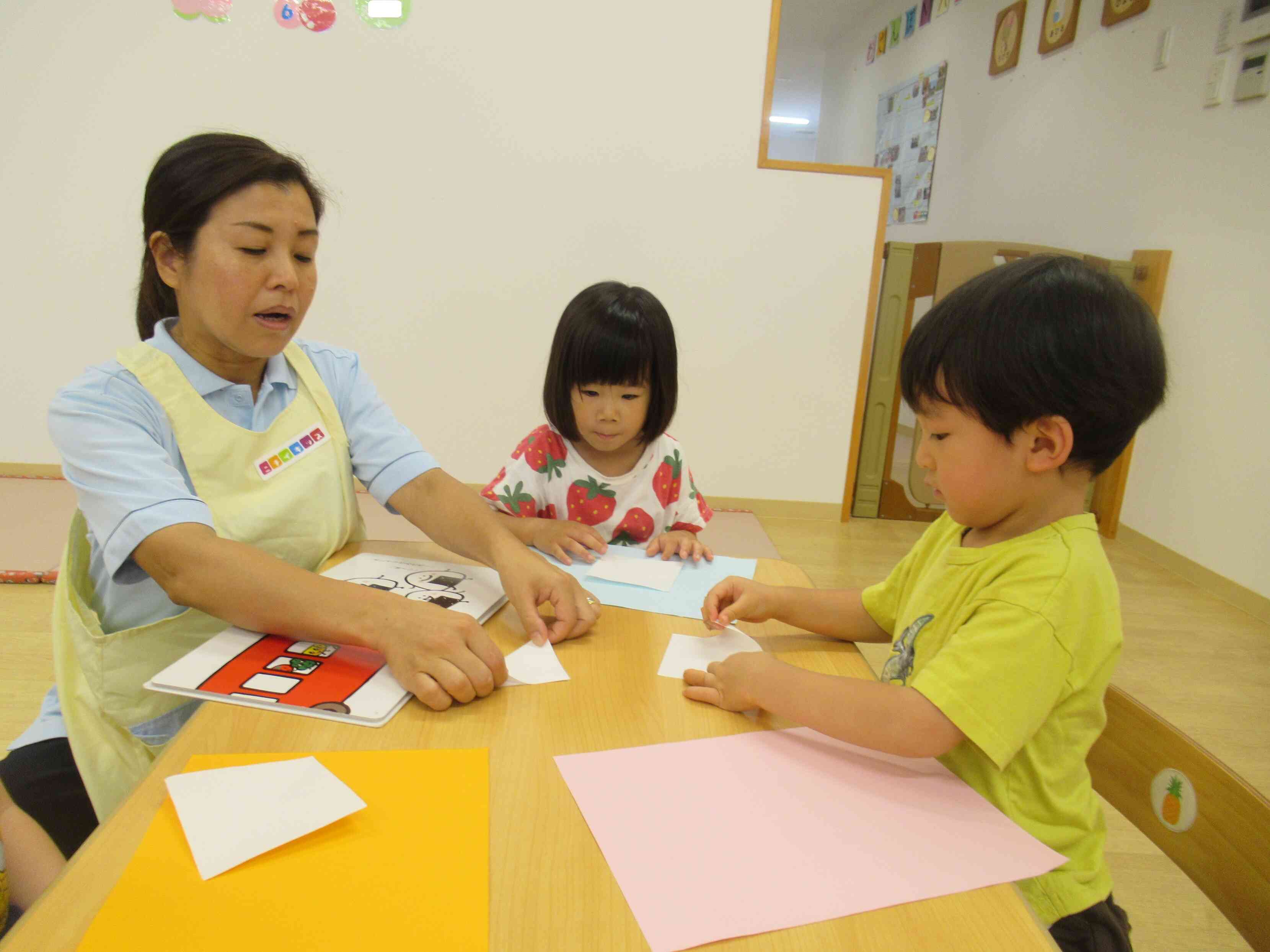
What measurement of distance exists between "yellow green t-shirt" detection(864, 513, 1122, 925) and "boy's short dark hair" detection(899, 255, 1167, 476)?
11 cm

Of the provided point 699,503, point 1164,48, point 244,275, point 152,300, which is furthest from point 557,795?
point 1164,48

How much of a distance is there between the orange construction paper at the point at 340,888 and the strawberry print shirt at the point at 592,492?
866mm

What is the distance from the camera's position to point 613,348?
1311 millimetres

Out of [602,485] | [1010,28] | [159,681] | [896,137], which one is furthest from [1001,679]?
[896,137]

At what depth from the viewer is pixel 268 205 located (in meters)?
0.91

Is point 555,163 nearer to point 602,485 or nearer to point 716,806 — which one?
point 602,485

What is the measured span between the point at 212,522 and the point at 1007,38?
4.44m

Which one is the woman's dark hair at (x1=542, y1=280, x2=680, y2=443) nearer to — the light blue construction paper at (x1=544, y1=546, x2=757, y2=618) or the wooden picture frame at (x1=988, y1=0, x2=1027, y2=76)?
the light blue construction paper at (x1=544, y1=546, x2=757, y2=618)

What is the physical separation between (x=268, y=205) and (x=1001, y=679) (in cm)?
91

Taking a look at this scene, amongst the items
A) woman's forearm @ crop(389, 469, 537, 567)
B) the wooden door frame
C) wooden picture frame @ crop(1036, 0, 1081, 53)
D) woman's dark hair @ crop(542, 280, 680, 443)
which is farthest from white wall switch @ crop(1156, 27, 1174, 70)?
woman's forearm @ crop(389, 469, 537, 567)

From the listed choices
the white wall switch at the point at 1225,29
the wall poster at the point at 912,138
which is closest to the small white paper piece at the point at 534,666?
the white wall switch at the point at 1225,29

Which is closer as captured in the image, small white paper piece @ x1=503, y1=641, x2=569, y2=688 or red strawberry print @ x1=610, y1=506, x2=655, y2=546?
small white paper piece @ x1=503, y1=641, x2=569, y2=688

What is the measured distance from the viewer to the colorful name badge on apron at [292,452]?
927 millimetres

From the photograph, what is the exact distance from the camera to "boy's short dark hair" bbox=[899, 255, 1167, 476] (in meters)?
0.63
